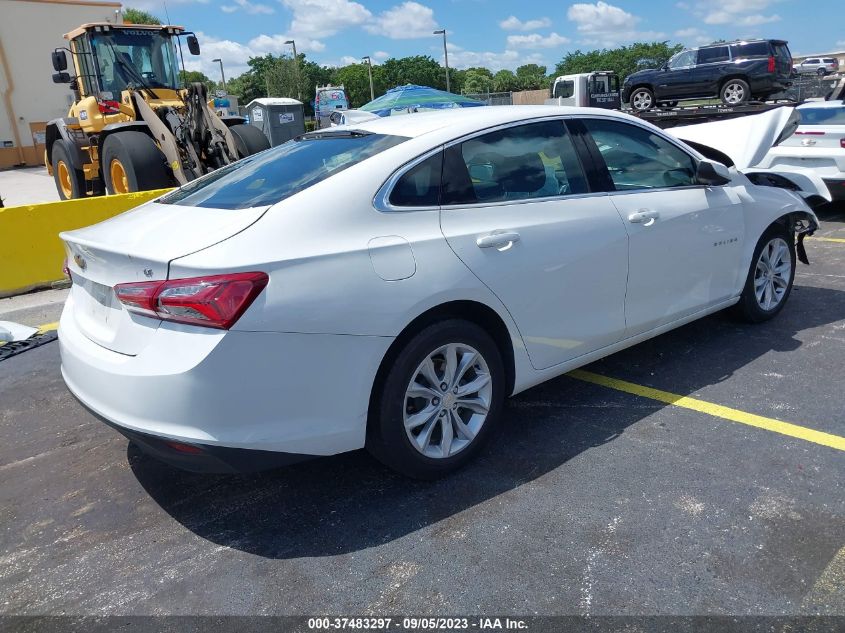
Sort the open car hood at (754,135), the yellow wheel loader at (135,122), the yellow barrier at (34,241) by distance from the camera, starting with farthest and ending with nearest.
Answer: the yellow wheel loader at (135,122) → the yellow barrier at (34,241) → the open car hood at (754,135)

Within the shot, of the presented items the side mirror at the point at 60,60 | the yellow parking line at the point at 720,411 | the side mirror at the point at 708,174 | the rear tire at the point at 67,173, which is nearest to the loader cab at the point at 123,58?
the side mirror at the point at 60,60

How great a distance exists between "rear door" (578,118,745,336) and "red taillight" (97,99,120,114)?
9.94 metres

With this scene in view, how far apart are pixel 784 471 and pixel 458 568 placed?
165cm

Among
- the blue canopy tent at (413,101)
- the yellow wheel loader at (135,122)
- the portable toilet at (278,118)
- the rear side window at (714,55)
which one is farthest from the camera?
the portable toilet at (278,118)

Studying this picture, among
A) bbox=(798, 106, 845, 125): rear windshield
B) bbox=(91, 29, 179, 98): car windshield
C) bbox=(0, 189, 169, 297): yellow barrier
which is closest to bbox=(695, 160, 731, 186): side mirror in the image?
bbox=(798, 106, 845, 125): rear windshield

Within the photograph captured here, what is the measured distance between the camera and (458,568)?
2652mm

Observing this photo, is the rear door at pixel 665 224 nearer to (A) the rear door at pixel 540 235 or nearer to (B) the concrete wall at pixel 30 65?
(A) the rear door at pixel 540 235

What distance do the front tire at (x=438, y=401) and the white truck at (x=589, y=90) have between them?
28.2 m

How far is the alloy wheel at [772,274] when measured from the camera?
4965mm

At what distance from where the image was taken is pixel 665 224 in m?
3.99

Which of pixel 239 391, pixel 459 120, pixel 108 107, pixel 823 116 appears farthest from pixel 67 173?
pixel 823 116

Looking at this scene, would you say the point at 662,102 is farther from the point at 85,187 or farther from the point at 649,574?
the point at 649,574

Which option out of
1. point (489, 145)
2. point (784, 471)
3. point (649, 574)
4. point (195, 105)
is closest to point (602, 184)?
point (489, 145)

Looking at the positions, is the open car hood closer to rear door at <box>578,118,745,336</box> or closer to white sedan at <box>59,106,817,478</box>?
rear door at <box>578,118,745,336</box>
